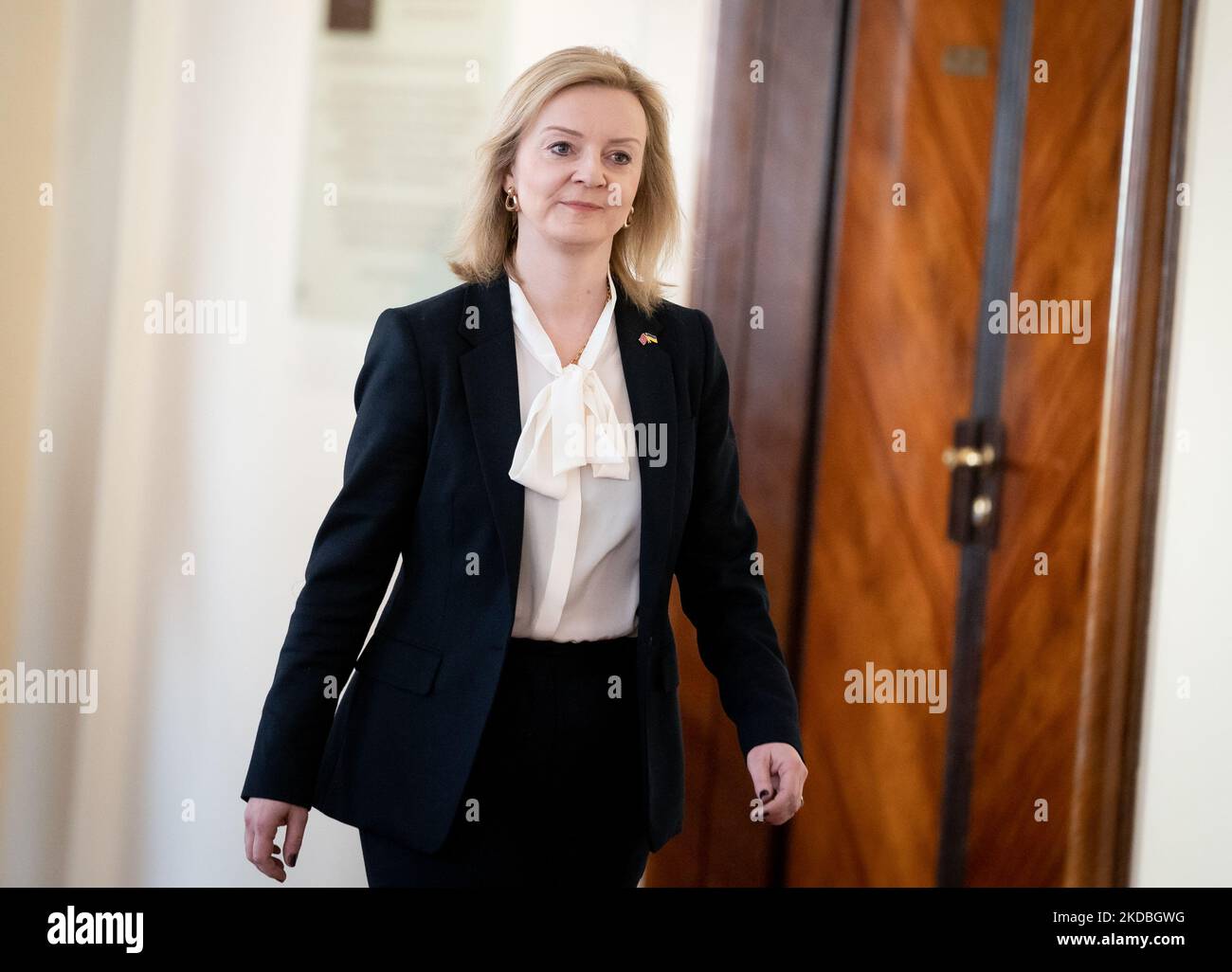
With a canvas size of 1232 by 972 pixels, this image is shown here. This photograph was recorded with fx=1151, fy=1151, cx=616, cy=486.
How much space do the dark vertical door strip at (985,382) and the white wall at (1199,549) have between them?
0.34m

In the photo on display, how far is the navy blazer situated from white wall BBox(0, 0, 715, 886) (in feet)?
2.31

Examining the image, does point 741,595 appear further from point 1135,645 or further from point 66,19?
point 66,19

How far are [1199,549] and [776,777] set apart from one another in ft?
3.74

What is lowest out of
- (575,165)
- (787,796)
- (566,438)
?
(787,796)

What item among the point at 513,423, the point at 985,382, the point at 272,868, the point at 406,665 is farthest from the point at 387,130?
the point at 272,868

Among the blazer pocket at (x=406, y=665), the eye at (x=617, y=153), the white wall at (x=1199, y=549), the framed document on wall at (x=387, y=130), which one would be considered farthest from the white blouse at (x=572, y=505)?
the white wall at (x=1199, y=549)

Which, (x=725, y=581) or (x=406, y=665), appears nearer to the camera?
(x=406, y=665)

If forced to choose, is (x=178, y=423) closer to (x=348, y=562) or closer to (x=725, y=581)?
(x=348, y=562)

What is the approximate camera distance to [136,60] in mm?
2352

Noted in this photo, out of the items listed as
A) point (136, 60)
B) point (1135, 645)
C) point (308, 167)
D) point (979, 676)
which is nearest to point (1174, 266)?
point (1135, 645)

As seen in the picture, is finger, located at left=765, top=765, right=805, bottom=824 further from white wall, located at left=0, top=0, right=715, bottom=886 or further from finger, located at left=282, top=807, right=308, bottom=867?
white wall, located at left=0, top=0, right=715, bottom=886

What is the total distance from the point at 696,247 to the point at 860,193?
0.38 meters

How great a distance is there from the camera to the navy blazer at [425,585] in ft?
5.65

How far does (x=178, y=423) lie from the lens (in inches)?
95.2
